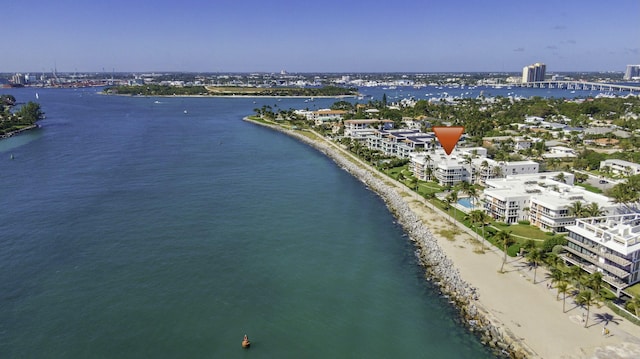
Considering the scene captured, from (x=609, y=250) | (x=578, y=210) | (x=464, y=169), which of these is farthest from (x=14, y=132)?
(x=609, y=250)

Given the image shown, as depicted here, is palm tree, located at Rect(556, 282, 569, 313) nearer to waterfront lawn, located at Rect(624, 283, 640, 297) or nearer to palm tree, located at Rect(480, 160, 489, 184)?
waterfront lawn, located at Rect(624, 283, 640, 297)

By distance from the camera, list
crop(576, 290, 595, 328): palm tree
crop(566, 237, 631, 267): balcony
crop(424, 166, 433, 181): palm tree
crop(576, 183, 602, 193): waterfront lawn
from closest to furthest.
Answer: crop(576, 290, 595, 328): palm tree → crop(566, 237, 631, 267): balcony → crop(576, 183, 602, 193): waterfront lawn → crop(424, 166, 433, 181): palm tree

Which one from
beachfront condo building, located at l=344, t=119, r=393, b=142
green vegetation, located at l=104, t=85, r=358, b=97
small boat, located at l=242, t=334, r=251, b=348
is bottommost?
small boat, located at l=242, t=334, r=251, b=348

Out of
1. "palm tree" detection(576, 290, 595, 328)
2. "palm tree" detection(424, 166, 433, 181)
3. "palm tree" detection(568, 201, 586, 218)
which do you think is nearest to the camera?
"palm tree" detection(576, 290, 595, 328)

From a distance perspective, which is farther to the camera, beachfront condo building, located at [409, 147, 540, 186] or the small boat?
beachfront condo building, located at [409, 147, 540, 186]

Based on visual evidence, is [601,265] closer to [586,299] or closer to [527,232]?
[586,299]

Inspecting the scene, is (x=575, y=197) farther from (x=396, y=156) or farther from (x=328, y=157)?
(x=328, y=157)

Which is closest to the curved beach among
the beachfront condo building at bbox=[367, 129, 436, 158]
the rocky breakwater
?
the rocky breakwater

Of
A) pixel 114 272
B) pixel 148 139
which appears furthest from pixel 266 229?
pixel 148 139
